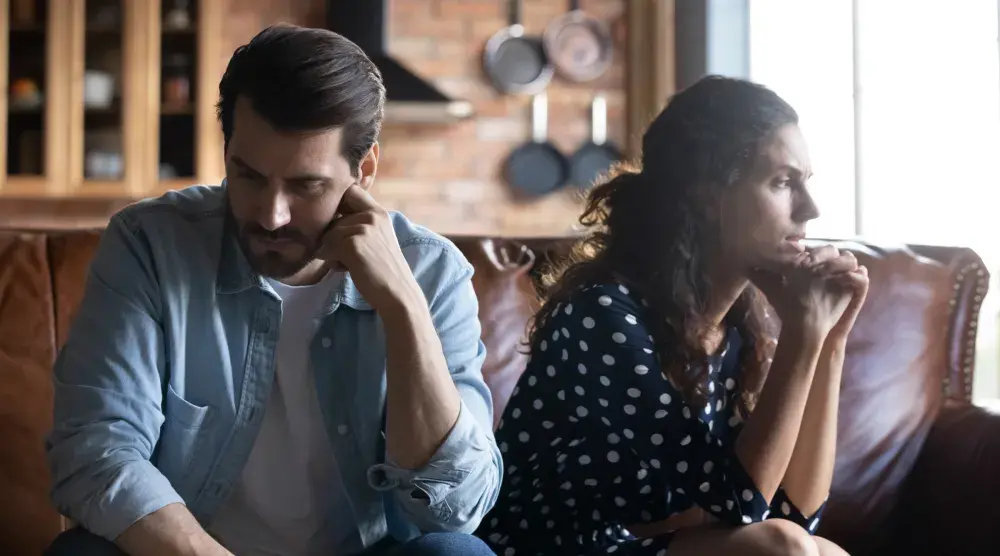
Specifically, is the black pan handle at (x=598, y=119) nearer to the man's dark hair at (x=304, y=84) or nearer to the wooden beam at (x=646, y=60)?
the wooden beam at (x=646, y=60)

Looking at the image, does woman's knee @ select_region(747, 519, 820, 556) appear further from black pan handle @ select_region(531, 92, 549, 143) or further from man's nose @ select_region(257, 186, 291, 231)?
black pan handle @ select_region(531, 92, 549, 143)

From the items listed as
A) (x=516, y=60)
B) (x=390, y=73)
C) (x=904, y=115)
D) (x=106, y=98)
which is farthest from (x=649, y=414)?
(x=106, y=98)

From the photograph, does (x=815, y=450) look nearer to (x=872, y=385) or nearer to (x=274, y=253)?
(x=872, y=385)

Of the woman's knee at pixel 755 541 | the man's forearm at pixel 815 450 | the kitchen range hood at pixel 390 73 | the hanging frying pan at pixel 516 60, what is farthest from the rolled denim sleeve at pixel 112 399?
the hanging frying pan at pixel 516 60

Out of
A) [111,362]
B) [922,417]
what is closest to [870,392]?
[922,417]

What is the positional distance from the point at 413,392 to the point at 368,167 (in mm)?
328

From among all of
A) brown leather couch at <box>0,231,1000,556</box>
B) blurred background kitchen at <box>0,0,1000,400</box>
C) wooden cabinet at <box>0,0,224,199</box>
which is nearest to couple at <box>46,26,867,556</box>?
brown leather couch at <box>0,231,1000,556</box>

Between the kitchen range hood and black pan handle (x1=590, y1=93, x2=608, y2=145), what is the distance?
0.50 metres

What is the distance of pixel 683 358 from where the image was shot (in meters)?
1.33

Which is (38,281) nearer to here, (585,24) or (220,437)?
(220,437)

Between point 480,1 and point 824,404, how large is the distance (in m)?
2.78

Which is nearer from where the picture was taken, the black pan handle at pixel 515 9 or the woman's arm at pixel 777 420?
the woman's arm at pixel 777 420

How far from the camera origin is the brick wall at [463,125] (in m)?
3.84

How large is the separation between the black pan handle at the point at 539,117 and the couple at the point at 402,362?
2448mm
